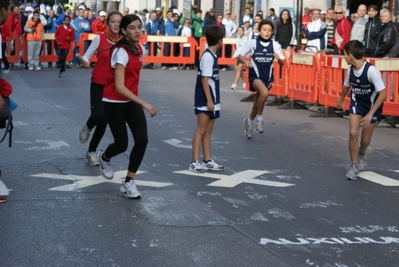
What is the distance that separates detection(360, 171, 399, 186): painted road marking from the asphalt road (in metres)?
0.01

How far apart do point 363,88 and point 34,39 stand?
19.8 meters

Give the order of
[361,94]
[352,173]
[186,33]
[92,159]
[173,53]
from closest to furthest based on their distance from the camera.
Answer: [352,173], [361,94], [92,159], [173,53], [186,33]

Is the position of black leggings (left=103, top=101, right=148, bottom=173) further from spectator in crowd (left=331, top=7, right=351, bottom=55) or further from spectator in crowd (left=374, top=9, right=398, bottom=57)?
spectator in crowd (left=331, top=7, right=351, bottom=55)

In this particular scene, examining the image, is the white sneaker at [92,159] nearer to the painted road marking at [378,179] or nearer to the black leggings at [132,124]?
the black leggings at [132,124]

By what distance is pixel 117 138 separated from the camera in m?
8.30

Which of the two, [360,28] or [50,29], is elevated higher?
[360,28]

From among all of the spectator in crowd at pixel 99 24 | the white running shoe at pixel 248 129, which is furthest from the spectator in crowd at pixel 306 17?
the white running shoe at pixel 248 129

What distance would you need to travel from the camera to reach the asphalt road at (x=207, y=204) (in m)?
6.28

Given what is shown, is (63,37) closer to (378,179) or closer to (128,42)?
(378,179)

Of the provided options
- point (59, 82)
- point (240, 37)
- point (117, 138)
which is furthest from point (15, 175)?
point (240, 37)

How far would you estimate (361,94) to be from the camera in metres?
9.71

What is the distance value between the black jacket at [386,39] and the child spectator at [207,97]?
727cm

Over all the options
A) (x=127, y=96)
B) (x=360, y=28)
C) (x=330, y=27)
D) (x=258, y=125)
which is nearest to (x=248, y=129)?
(x=258, y=125)

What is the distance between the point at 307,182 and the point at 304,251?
9.93ft
